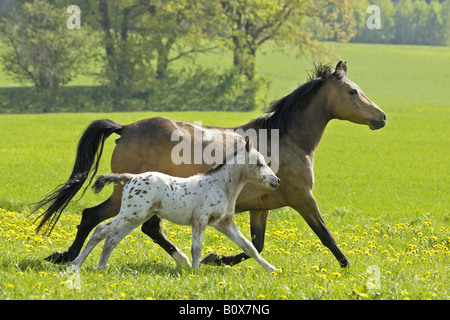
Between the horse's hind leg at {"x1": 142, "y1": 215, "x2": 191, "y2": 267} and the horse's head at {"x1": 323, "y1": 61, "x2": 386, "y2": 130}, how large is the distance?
9.03 ft

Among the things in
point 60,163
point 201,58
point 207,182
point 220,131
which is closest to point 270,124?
point 220,131

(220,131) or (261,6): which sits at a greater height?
(261,6)

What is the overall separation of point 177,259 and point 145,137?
5.17 ft

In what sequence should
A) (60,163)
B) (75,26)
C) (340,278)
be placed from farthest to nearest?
(75,26), (60,163), (340,278)

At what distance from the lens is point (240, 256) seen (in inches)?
329

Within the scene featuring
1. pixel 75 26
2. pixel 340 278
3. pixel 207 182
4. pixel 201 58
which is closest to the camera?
pixel 340 278

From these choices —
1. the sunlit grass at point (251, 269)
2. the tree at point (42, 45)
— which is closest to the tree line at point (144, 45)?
the tree at point (42, 45)

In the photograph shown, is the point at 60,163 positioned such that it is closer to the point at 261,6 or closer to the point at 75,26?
the point at 75,26

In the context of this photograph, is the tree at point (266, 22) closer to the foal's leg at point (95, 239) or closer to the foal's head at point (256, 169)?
the foal's head at point (256, 169)

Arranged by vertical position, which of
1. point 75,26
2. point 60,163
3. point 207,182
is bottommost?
point 60,163

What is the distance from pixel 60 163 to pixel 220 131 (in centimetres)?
1450

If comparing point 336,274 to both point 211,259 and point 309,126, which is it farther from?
point 309,126

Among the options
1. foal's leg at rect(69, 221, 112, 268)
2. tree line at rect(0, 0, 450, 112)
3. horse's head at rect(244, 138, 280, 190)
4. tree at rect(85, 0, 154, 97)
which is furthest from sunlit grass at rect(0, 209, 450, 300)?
tree at rect(85, 0, 154, 97)

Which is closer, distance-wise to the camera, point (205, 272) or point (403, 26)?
point (205, 272)
